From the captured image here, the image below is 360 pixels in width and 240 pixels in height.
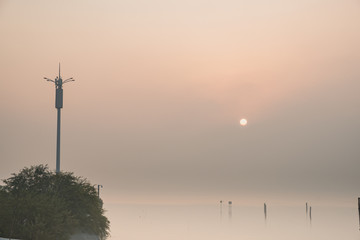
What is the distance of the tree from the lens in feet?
199

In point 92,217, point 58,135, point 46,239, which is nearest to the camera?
point 46,239

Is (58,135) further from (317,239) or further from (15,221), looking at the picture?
(317,239)

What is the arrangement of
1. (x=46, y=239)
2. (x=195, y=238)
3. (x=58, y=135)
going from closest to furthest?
(x=46, y=239) < (x=58, y=135) < (x=195, y=238)

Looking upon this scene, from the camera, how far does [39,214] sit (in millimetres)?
61219

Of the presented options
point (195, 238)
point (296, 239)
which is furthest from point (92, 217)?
point (296, 239)

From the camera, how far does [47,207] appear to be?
62938 mm

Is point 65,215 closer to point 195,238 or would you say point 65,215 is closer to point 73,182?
point 73,182

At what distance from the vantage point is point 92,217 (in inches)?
2805

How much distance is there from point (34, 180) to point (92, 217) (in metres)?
8.01

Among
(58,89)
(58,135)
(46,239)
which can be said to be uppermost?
(58,89)

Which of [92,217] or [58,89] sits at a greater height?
[58,89]

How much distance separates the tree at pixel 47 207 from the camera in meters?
60.5

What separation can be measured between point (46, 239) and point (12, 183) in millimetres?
15520

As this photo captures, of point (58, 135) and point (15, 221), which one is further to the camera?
point (58, 135)
